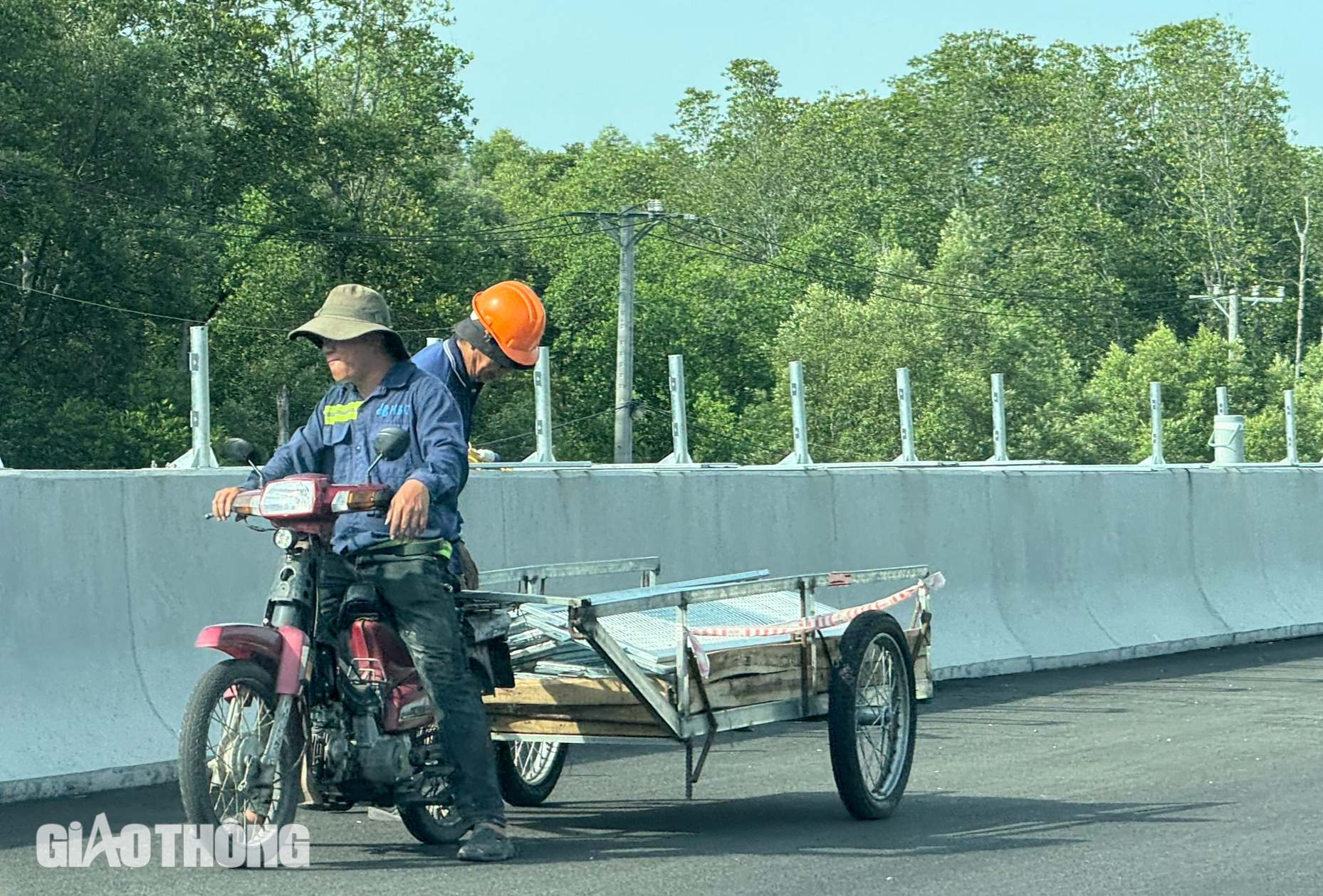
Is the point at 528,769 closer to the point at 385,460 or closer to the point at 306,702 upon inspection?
the point at 306,702

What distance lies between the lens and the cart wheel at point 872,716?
7.72 metres

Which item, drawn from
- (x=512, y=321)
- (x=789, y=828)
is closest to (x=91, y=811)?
(x=512, y=321)

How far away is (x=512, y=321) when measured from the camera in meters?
7.55

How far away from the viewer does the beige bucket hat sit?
6.92 m

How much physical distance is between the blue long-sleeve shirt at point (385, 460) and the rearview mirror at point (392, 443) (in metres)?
0.27

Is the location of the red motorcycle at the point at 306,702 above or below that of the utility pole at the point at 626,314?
below

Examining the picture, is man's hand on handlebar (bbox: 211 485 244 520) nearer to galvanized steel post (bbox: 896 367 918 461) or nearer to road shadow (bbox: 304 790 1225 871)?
road shadow (bbox: 304 790 1225 871)

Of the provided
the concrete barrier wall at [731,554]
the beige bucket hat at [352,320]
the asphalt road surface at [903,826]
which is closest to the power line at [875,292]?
the concrete barrier wall at [731,554]

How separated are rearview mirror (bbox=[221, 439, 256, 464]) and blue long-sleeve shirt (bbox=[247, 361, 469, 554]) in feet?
0.30

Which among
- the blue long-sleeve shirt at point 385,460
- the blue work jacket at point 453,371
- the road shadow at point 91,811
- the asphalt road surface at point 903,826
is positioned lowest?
the asphalt road surface at point 903,826

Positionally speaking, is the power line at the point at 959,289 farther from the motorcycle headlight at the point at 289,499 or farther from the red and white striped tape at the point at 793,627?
the motorcycle headlight at the point at 289,499

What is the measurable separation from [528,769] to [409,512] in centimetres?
227

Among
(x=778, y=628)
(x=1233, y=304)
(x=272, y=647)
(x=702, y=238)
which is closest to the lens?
(x=272, y=647)

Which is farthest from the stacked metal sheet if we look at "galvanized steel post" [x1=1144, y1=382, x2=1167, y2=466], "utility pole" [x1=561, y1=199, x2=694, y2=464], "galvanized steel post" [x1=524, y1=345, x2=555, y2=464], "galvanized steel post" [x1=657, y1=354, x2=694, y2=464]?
"utility pole" [x1=561, y1=199, x2=694, y2=464]
